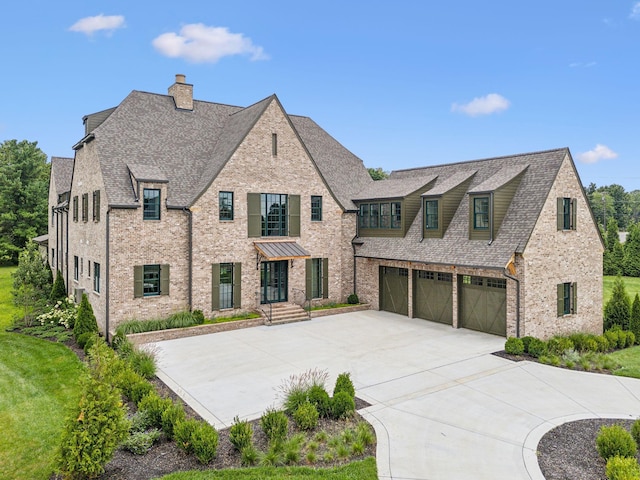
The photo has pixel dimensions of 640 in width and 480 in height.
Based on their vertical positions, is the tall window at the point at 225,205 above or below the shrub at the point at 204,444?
above

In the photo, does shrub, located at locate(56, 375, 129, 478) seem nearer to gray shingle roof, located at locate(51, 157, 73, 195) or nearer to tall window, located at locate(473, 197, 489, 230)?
tall window, located at locate(473, 197, 489, 230)

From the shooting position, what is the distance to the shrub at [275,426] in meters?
8.57

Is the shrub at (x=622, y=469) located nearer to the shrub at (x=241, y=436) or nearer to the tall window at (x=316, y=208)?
the shrub at (x=241, y=436)

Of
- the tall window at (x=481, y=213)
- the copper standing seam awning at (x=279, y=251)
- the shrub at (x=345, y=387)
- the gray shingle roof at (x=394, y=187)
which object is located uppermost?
the gray shingle roof at (x=394, y=187)

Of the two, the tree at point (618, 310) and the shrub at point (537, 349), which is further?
the tree at point (618, 310)

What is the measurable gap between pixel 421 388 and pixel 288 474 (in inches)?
216

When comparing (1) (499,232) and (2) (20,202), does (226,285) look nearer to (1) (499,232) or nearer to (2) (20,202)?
(1) (499,232)

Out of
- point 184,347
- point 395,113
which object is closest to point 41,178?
point 395,113

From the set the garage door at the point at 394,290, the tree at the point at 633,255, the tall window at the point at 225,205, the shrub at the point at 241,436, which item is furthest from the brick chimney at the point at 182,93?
the tree at the point at 633,255

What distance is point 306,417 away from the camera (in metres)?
9.25

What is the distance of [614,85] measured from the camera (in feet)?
88.3

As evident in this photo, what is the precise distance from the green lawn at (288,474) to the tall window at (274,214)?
14367mm

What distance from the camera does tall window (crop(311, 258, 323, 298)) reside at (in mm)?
22803

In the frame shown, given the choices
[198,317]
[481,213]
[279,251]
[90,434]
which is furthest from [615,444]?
[198,317]
